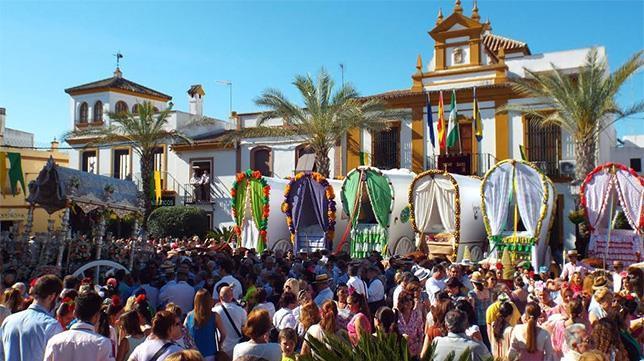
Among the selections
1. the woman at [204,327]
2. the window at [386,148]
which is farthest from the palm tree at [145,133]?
the woman at [204,327]

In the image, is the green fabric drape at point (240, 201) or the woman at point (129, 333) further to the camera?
the green fabric drape at point (240, 201)

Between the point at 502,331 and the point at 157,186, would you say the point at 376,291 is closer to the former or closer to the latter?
the point at 502,331

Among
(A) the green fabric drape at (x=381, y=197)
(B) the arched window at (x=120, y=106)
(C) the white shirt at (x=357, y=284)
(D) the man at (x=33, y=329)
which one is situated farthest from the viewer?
(B) the arched window at (x=120, y=106)

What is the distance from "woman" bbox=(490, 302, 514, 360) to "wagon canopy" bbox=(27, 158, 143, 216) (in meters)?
9.65

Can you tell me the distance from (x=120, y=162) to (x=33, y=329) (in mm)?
30522

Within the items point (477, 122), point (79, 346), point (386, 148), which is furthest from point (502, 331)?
point (386, 148)

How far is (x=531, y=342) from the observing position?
576 cm

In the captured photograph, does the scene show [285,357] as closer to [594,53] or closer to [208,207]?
[594,53]

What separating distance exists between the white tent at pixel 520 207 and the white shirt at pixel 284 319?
13.5 meters

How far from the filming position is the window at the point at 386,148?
92.4ft

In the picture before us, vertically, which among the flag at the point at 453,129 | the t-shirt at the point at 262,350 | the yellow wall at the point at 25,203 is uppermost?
the flag at the point at 453,129

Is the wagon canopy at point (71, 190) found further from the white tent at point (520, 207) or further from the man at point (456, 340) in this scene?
the white tent at point (520, 207)

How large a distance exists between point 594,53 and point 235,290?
17398mm

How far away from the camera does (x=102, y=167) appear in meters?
34.5
